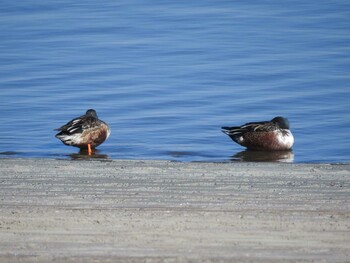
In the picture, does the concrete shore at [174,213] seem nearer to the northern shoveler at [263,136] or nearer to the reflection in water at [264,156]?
the reflection in water at [264,156]

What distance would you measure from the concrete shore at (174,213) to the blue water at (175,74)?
2.58 meters

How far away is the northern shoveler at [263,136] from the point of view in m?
13.4

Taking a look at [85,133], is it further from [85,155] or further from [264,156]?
[264,156]

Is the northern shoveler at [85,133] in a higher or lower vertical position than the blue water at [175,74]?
lower

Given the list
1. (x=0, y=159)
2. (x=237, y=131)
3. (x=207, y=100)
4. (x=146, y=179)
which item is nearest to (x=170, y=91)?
(x=207, y=100)

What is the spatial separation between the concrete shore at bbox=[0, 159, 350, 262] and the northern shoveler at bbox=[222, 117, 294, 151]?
94.4 inches

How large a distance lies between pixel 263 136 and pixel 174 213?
5.27 m

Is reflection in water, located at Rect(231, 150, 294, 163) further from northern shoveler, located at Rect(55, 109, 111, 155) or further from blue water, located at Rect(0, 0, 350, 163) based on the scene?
northern shoveler, located at Rect(55, 109, 111, 155)

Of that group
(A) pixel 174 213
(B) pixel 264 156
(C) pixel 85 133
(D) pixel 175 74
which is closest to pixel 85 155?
(C) pixel 85 133

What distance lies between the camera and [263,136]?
44.1 feet

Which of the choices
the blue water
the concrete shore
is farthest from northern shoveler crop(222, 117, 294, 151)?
the concrete shore

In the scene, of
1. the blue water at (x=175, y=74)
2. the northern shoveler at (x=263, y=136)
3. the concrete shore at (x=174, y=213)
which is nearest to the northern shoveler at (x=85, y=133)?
the blue water at (x=175, y=74)

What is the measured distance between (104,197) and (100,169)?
1.78 meters

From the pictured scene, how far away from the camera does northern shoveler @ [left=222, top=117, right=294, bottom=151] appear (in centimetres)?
1341
